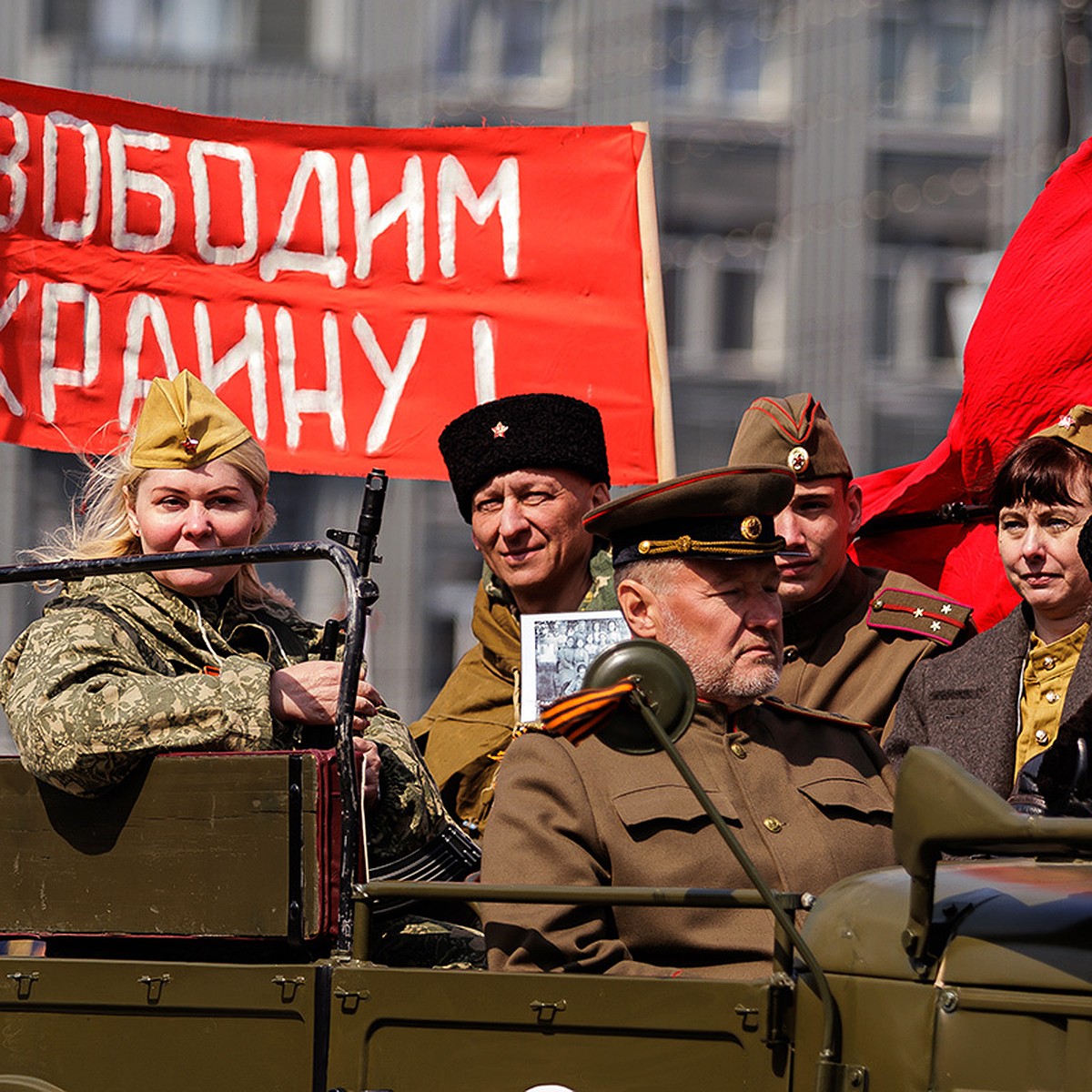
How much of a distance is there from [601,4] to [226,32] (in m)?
3.76

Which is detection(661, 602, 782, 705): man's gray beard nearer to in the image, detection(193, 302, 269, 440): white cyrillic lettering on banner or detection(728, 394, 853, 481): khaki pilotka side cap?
detection(728, 394, 853, 481): khaki pilotka side cap

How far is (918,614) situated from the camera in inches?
203

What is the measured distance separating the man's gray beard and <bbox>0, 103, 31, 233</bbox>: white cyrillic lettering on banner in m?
3.13

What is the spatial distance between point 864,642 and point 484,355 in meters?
1.77

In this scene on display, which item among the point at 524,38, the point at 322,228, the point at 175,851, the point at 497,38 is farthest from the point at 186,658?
the point at 497,38

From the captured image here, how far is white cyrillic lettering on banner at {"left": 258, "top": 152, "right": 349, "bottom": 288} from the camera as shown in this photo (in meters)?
6.41

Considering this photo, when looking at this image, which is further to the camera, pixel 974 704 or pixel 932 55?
pixel 932 55

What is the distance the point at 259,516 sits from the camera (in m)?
4.66

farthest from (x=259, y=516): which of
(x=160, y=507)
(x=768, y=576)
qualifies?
(x=768, y=576)

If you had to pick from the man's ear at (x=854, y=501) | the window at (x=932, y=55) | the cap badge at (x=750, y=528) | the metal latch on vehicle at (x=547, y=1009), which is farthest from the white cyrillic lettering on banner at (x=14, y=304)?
the window at (x=932, y=55)

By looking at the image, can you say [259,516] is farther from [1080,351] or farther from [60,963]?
[1080,351]

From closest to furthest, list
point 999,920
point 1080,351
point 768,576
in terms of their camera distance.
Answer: point 999,920
point 768,576
point 1080,351

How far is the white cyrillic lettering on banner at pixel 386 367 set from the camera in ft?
20.6

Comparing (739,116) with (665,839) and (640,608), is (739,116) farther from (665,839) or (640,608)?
(665,839)
